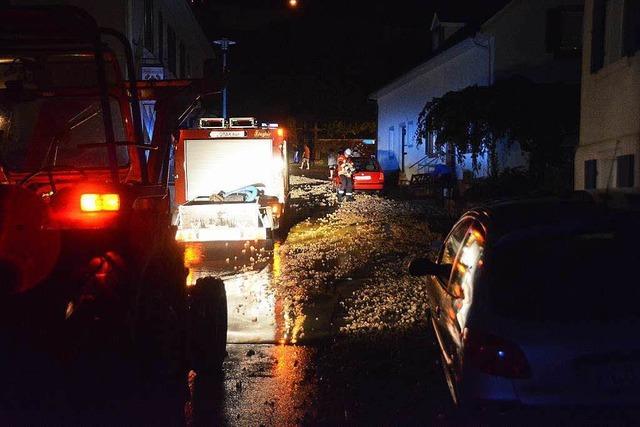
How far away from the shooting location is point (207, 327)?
6.54 meters

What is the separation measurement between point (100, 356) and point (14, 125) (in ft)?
7.21

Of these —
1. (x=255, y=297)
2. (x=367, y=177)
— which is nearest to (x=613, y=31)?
(x=255, y=297)

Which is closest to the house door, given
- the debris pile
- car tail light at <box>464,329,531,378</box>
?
the debris pile

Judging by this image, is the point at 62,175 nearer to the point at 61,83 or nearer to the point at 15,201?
the point at 61,83

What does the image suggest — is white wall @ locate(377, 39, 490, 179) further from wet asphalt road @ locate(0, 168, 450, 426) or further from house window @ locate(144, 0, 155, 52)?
wet asphalt road @ locate(0, 168, 450, 426)

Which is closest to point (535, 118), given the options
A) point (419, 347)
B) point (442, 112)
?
point (442, 112)

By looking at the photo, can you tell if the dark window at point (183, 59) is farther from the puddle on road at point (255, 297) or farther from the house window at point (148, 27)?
the puddle on road at point (255, 297)

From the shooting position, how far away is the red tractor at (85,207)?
182 inches

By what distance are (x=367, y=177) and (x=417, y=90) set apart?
631cm

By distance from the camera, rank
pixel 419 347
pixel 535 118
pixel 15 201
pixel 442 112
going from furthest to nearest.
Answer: pixel 442 112 → pixel 535 118 → pixel 419 347 → pixel 15 201

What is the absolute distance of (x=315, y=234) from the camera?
55.7ft

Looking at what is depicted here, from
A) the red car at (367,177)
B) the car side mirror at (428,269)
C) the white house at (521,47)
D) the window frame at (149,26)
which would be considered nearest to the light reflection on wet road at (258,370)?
the car side mirror at (428,269)

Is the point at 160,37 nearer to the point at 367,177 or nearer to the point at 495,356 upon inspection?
the point at 367,177

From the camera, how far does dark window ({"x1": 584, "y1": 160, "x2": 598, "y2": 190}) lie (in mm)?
12336
